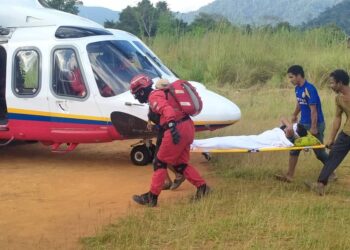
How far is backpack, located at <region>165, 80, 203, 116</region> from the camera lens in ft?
21.4

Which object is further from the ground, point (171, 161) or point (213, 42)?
point (213, 42)

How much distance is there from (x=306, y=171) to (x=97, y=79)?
10.7 ft

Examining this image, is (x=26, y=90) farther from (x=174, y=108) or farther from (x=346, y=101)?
(x=346, y=101)

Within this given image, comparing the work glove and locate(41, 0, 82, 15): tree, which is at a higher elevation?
locate(41, 0, 82, 15): tree

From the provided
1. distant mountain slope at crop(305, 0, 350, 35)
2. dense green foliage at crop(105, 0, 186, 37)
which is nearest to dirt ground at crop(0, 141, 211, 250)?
dense green foliage at crop(105, 0, 186, 37)

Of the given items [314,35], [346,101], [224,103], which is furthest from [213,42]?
[346,101]

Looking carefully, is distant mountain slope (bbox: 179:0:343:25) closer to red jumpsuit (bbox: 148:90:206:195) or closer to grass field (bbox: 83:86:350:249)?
grass field (bbox: 83:86:350:249)

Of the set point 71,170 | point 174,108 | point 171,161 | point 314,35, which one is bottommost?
point 71,170

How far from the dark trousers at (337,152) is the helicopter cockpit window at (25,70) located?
4.48 meters

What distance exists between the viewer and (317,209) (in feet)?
20.7

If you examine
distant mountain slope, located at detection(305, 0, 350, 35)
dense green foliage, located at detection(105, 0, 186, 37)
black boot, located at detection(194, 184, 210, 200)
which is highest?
distant mountain slope, located at detection(305, 0, 350, 35)

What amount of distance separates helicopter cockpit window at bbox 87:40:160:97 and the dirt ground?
1271mm

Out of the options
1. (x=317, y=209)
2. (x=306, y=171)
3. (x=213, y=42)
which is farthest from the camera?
(x=213, y=42)

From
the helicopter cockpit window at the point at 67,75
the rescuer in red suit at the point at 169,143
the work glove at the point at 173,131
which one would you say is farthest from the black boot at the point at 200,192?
the helicopter cockpit window at the point at 67,75
